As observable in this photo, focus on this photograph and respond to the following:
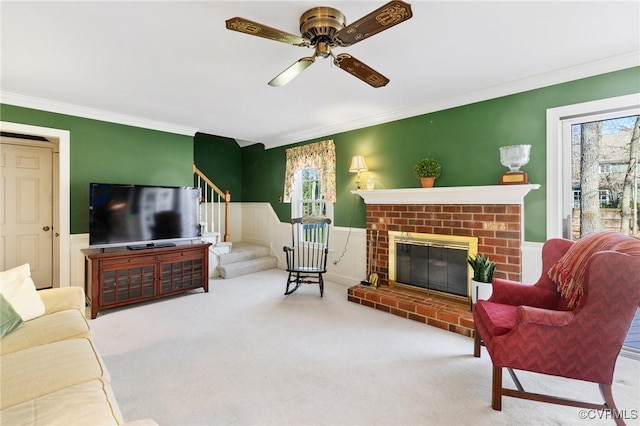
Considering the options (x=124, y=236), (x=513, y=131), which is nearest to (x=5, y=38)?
(x=124, y=236)

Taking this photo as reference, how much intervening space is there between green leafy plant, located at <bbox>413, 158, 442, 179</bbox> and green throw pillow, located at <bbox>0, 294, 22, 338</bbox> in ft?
12.1

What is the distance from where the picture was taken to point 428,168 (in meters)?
3.48

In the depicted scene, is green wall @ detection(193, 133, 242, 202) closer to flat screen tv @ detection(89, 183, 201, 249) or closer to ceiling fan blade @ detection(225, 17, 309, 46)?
flat screen tv @ detection(89, 183, 201, 249)

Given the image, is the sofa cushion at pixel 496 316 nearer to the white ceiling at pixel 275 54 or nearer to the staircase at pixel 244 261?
the white ceiling at pixel 275 54

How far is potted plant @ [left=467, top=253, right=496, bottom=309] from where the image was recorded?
9.18ft

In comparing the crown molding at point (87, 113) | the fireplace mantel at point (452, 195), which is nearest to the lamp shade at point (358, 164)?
the fireplace mantel at point (452, 195)

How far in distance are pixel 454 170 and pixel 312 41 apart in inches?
90.5

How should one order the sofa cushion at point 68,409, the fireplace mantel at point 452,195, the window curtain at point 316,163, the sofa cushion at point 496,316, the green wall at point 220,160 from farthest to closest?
1. the green wall at point 220,160
2. the window curtain at point 316,163
3. the fireplace mantel at point 452,195
4. the sofa cushion at point 496,316
5. the sofa cushion at point 68,409

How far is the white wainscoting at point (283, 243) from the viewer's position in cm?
293

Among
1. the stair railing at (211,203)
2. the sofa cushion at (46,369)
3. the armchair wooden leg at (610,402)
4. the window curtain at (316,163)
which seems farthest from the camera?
the stair railing at (211,203)

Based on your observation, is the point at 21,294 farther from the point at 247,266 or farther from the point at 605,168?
the point at 605,168

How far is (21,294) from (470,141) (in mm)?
4155

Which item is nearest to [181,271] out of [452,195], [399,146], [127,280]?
[127,280]

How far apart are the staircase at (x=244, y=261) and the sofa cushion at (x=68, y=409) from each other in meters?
3.61
